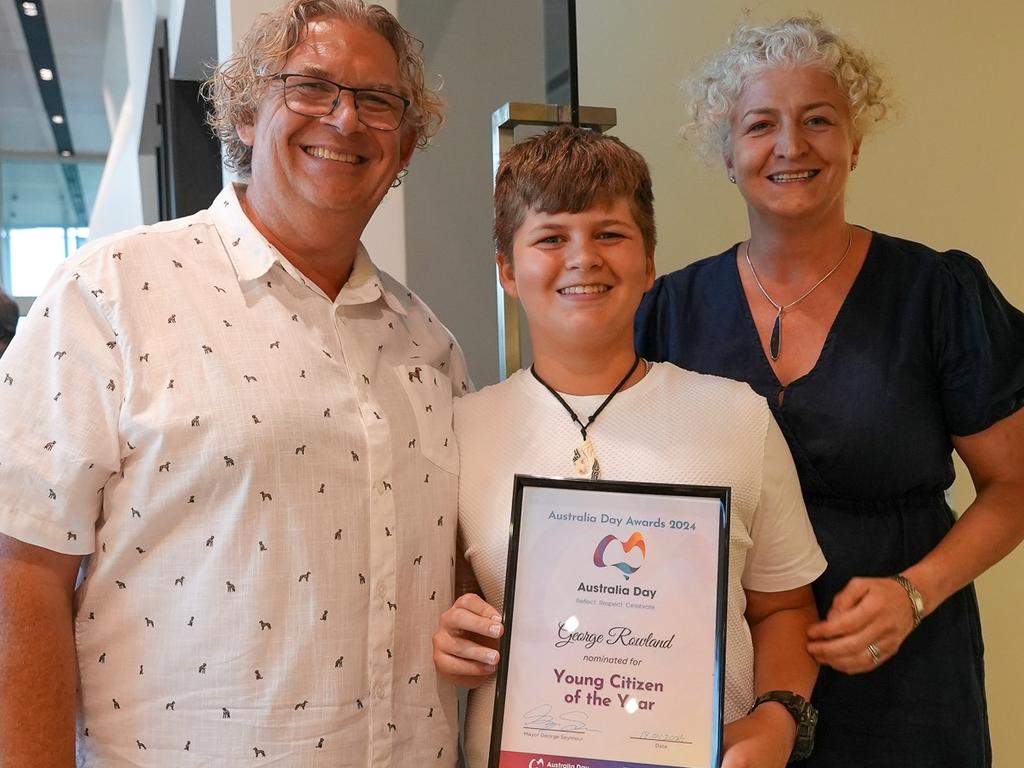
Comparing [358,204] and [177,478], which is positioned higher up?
[358,204]

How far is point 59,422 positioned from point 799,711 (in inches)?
41.8

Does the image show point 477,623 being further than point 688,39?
No

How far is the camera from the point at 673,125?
2582 millimetres

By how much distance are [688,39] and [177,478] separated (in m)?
1.89

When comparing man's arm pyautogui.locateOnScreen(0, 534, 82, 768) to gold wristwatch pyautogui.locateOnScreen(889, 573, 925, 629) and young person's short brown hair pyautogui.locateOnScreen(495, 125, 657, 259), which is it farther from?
gold wristwatch pyautogui.locateOnScreen(889, 573, 925, 629)

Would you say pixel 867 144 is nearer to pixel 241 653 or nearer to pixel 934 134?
pixel 934 134

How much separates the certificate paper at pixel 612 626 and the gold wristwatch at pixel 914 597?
0.45m

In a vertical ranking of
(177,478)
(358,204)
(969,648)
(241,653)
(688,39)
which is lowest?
(969,648)

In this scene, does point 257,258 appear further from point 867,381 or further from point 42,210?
point 42,210

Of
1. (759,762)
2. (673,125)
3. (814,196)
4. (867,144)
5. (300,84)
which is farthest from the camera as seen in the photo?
(867,144)

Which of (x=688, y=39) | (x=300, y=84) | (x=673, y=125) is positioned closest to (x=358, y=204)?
(x=300, y=84)

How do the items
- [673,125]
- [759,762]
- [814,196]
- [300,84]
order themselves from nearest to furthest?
[759,762] → [300,84] → [814,196] → [673,125]

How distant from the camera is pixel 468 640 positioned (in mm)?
1400
